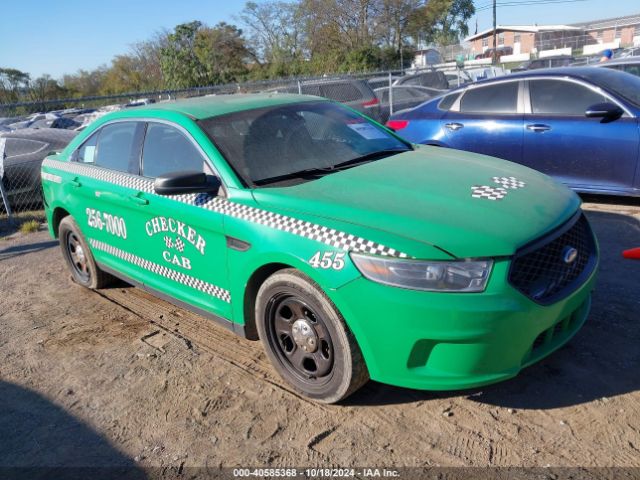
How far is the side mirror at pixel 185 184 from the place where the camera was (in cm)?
324

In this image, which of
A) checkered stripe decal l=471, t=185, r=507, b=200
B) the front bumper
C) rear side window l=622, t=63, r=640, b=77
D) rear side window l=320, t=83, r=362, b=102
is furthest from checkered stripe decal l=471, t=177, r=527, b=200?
rear side window l=320, t=83, r=362, b=102

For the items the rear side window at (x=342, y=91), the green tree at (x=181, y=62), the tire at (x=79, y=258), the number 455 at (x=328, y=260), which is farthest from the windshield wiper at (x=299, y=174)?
the green tree at (x=181, y=62)

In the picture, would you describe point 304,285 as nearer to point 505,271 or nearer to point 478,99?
point 505,271

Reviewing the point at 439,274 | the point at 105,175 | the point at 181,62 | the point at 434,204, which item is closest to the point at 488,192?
the point at 434,204

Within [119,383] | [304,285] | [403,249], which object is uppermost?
[403,249]

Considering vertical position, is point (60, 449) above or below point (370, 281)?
below

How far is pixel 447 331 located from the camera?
8.23ft

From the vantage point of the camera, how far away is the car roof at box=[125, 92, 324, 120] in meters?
3.83

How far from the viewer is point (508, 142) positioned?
6336 mm

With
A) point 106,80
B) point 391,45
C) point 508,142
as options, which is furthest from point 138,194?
point 106,80

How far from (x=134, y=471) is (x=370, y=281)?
153 centimetres

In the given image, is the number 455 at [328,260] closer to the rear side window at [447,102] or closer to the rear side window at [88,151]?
the rear side window at [88,151]

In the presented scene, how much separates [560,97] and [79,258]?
539cm

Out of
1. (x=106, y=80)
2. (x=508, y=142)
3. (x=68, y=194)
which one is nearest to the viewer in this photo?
(x=68, y=194)
